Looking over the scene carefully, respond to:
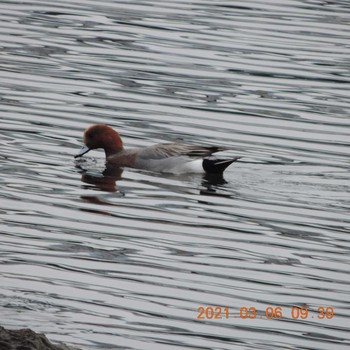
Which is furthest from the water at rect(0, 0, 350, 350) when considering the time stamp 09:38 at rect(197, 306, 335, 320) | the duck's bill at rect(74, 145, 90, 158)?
the duck's bill at rect(74, 145, 90, 158)

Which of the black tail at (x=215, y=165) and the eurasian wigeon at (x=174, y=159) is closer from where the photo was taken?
the black tail at (x=215, y=165)

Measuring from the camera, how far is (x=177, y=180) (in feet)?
42.4

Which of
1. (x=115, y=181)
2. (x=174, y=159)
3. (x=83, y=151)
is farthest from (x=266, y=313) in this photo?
(x=83, y=151)

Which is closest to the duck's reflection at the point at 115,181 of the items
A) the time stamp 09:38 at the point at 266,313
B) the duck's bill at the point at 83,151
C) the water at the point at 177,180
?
the water at the point at 177,180

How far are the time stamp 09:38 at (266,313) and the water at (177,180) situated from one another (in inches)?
0.9

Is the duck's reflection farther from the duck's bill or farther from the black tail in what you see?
the duck's bill

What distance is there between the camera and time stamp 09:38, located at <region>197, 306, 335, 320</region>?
786cm

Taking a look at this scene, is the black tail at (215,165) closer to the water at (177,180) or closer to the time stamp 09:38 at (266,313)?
the water at (177,180)

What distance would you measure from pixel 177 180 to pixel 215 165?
0.47m

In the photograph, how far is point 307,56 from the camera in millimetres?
19297

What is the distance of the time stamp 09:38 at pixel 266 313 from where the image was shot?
7863 millimetres

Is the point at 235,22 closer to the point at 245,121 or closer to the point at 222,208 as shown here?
the point at 245,121

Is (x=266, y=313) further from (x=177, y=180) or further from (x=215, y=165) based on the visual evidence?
(x=215, y=165)

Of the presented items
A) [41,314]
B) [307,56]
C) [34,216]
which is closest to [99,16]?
[307,56]
